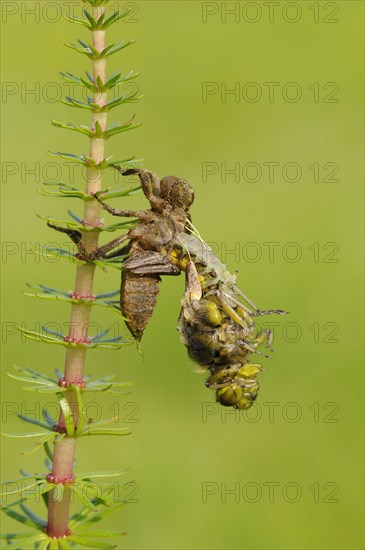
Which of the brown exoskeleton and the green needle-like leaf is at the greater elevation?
the brown exoskeleton

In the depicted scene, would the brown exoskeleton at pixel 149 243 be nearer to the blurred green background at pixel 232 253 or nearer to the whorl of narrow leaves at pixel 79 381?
the whorl of narrow leaves at pixel 79 381

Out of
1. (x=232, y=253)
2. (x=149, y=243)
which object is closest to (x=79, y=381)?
(x=149, y=243)

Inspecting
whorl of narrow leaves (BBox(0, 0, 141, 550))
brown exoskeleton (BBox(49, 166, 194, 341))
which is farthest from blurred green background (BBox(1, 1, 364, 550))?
whorl of narrow leaves (BBox(0, 0, 141, 550))

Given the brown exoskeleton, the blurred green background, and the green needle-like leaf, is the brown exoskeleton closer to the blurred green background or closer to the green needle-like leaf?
the green needle-like leaf

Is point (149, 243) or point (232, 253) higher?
point (232, 253)

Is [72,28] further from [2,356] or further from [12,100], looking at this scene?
[2,356]

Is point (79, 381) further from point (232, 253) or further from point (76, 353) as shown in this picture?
point (232, 253)

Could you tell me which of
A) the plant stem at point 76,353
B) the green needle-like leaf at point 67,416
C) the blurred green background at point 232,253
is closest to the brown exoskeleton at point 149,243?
the plant stem at point 76,353
